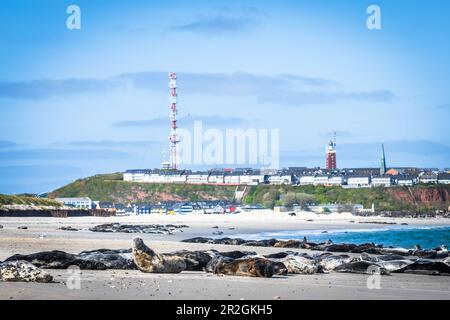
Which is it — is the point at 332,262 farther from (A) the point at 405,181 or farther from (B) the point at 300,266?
(A) the point at 405,181

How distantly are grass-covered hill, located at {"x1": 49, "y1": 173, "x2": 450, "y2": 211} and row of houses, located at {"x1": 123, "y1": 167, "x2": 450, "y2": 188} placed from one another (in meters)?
7.46

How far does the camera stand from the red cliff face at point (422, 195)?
135875mm

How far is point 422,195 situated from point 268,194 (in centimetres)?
2653

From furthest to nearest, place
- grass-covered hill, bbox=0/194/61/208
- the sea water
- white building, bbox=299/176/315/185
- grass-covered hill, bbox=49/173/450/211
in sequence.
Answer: white building, bbox=299/176/315/185, grass-covered hill, bbox=49/173/450/211, grass-covered hill, bbox=0/194/61/208, the sea water

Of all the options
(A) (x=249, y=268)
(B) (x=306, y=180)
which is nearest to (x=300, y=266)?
(A) (x=249, y=268)

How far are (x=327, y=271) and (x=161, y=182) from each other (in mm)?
138035

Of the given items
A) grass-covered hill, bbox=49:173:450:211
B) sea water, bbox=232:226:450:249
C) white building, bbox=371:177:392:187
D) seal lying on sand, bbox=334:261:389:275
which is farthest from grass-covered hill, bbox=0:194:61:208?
white building, bbox=371:177:392:187

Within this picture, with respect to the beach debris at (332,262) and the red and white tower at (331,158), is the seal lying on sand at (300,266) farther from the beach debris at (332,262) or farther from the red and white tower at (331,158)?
the red and white tower at (331,158)

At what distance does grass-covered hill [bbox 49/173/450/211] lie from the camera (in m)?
134

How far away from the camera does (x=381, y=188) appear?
143625 mm

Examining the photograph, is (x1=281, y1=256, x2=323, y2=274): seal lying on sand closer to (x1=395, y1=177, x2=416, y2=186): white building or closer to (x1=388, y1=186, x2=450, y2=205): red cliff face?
(x1=388, y1=186, x2=450, y2=205): red cliff face
